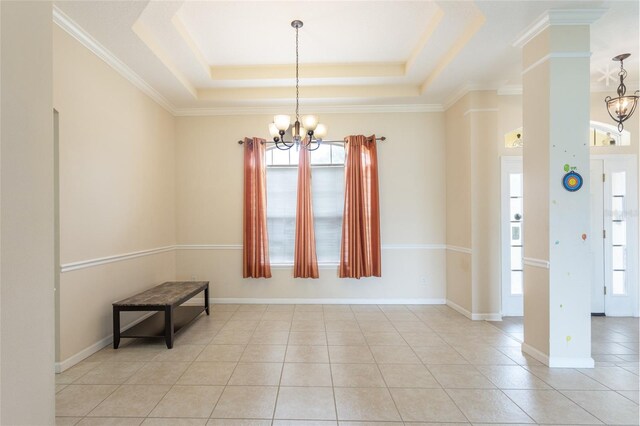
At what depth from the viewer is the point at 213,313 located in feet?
14.8

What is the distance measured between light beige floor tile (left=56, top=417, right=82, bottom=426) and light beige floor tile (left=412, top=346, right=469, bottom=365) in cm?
277

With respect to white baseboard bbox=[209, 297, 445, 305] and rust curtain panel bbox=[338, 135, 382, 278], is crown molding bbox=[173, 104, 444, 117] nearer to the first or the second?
rust curtain panel bbox=[338, 135, 382, 278]

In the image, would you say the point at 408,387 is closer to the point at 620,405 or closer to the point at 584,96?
the point at 620,405

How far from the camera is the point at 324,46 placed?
3758 mm

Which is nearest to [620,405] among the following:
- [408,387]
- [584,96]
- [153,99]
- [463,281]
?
[408,387]

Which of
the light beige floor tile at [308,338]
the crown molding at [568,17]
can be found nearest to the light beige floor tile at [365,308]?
the light beige floor tile at [308,338]

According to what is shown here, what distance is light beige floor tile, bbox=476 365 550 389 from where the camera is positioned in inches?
99.6

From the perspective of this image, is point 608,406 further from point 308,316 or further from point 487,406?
point 308,316

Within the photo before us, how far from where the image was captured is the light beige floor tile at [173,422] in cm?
207

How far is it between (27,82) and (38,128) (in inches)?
7.9

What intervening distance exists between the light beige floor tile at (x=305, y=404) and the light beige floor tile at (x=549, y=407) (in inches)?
54.8

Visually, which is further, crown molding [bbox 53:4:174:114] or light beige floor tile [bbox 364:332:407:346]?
light beige floor tile [bbox 364:332:407:346]

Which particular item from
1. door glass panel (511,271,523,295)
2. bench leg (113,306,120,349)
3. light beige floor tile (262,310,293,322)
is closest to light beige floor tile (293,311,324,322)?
light beige floor tile (262,310,293,322)

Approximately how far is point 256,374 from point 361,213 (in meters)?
2.76
